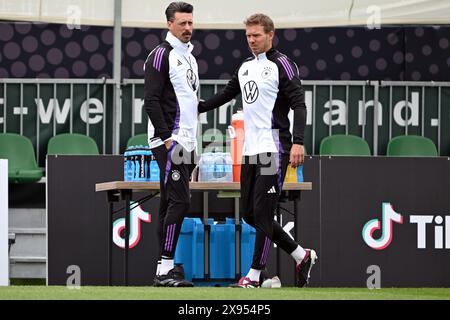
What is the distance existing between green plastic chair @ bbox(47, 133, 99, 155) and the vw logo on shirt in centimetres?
480

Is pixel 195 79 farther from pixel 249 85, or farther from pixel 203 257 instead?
pixel 203 257

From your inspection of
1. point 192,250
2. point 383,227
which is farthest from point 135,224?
point 383,227

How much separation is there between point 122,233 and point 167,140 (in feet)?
9.08

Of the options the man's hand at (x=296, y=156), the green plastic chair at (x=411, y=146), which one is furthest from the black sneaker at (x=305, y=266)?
the green plastic chair at (x=411, y=146)

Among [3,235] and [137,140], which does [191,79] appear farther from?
[137,140]

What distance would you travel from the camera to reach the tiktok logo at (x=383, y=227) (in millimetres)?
10023

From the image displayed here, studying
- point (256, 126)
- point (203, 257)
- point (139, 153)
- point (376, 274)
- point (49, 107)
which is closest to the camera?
point (256, 126)

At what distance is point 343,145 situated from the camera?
12438 mm

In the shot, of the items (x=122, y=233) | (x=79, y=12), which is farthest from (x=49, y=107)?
(x=122, y=233)

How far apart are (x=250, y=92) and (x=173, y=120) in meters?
0.54

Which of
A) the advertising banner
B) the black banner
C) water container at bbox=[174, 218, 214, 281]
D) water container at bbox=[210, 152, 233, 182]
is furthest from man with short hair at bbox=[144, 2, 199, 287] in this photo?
the black banner

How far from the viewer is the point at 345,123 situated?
42.1 feet

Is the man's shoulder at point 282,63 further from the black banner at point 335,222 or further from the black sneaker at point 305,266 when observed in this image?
the black banner at point 335,222

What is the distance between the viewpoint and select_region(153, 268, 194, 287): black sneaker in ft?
24.2
